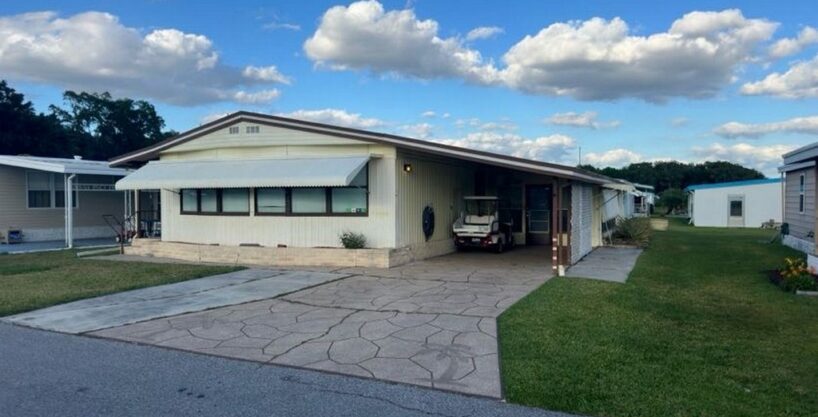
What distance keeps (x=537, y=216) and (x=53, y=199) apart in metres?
18.3

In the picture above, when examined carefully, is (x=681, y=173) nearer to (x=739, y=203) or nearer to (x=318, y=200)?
(x=739, y=203)

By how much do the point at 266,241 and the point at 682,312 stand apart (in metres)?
9.98

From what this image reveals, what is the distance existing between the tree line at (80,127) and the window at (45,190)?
17937 mm

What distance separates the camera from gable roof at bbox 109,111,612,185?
1135 centimetres

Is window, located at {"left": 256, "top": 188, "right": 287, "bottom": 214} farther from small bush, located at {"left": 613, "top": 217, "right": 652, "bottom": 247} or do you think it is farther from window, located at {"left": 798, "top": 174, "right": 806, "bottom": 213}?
window, located at {"left": 798, "top": 174, "right": 806, "bottom": 213}

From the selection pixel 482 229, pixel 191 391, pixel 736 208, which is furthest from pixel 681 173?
pixel 191 391

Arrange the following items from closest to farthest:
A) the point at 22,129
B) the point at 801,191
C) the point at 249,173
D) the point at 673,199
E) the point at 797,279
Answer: the point at 797,279
the point at 249,173
the point at 801,191
the point at 22,129
the point at 673,199

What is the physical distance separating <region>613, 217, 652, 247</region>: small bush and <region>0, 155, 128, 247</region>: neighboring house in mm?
18573

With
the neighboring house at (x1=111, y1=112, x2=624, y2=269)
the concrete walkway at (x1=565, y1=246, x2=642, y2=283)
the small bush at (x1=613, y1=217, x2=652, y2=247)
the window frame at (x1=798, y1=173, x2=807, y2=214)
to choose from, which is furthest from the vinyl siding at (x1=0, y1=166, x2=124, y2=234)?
the window frame at (x1=798, y1=173, x2=807, y2=214)

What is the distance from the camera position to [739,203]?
33344 millimetres

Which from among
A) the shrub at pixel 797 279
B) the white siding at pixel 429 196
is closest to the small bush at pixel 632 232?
the white siding at pixel 429 196

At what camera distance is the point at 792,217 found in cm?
1866

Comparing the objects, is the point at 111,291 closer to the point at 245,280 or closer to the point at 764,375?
the point at 245,280

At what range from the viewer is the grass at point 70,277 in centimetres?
941
